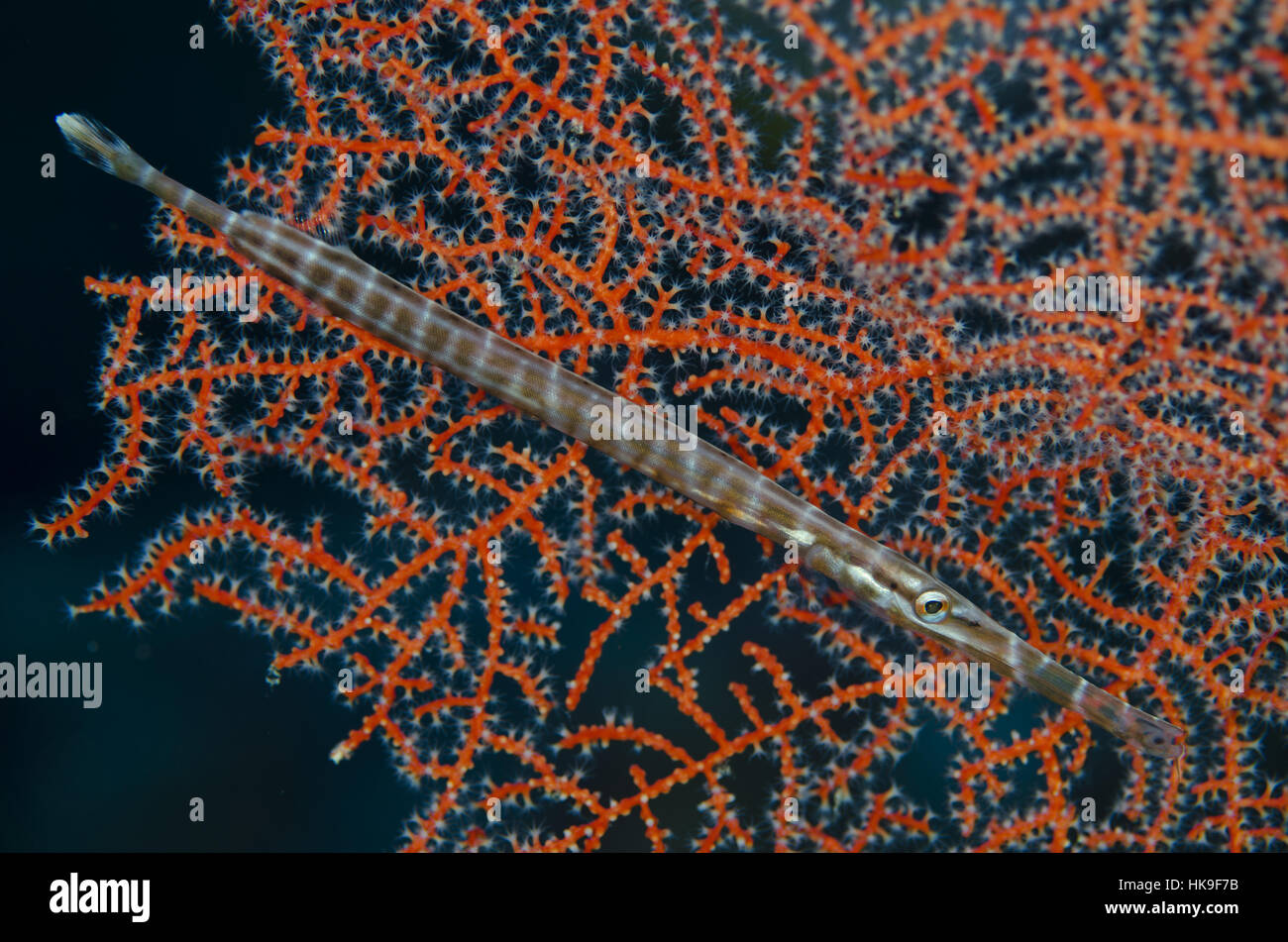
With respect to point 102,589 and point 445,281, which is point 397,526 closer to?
point 445,281

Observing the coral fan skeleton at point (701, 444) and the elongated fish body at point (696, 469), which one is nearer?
the coral fan skeleton at point (701, 444)

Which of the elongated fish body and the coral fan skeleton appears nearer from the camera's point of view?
the coral fan skeleton

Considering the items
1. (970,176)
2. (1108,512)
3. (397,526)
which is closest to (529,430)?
(397,526)

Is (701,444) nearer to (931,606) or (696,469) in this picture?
(696,469)

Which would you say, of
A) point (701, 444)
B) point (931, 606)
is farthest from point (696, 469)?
point (931, 606)

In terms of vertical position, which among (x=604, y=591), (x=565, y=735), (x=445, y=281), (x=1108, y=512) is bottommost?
(x=565, y=735)
